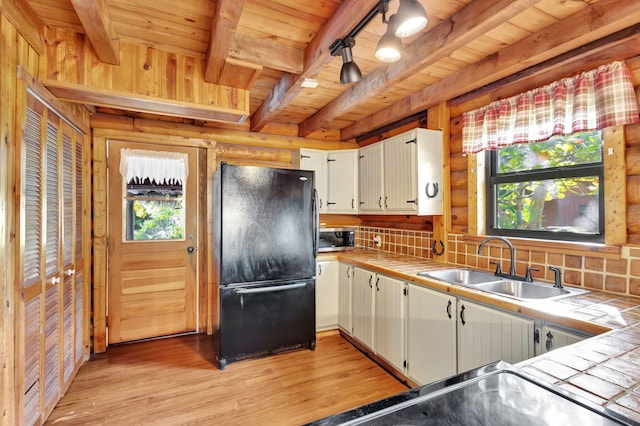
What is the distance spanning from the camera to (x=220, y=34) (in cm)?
168

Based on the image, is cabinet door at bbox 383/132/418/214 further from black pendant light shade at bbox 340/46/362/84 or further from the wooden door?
the wooden door

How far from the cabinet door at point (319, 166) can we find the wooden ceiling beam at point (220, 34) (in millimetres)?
1628

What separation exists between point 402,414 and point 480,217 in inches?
84.4

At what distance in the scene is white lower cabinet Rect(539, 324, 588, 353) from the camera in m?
1.45

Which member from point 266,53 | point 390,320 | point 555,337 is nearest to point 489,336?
point 555,337

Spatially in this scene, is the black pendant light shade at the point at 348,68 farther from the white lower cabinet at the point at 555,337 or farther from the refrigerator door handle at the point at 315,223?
the white lower cabinet at the point at 555,337

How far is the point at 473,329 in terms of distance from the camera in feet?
6.25

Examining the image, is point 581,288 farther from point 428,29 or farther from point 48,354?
point 48,354

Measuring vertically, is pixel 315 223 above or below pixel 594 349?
above

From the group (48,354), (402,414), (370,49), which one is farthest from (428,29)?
(48,354)

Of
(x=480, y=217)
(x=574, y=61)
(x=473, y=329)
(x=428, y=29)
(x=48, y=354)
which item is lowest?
(x=48, y=354)

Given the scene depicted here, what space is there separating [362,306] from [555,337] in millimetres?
1668

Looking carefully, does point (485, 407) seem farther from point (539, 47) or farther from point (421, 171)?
point (421, 171)

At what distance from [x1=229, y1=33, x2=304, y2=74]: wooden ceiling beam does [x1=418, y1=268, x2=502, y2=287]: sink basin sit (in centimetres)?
175
